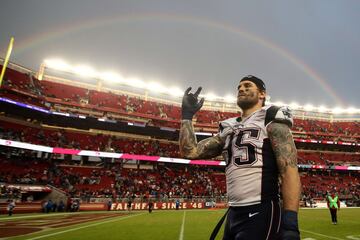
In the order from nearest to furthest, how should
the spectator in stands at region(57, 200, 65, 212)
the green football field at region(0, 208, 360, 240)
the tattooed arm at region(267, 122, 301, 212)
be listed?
1. the tattooed arm at region(267, 122, 301, 212)
2. the green football field at region(0, 208, 360, 240)
3. the spectator in stands at region(57, 200, 65, 212)

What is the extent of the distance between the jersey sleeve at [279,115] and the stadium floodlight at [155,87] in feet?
182

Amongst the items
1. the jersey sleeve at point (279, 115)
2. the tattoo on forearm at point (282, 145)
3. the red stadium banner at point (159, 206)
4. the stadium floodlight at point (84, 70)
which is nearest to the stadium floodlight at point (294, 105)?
the red stadium banner at point (159, 206)

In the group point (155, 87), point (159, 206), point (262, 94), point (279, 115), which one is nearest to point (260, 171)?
point (279, 115)

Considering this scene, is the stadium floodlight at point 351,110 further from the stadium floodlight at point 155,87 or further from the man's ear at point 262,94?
the man's ear at point 262,94

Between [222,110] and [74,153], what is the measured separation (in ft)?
123

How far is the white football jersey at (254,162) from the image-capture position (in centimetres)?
245

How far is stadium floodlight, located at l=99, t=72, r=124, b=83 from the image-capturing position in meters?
54.5

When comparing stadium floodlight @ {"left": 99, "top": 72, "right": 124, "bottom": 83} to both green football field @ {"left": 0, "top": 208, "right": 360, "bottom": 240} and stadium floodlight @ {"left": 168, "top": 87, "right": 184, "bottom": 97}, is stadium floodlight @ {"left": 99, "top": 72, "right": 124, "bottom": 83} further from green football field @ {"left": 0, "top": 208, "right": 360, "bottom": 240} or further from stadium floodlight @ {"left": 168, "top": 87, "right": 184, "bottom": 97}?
green football field @ {"left": 0, "top": 208, "right": 360, "bottom": 240}

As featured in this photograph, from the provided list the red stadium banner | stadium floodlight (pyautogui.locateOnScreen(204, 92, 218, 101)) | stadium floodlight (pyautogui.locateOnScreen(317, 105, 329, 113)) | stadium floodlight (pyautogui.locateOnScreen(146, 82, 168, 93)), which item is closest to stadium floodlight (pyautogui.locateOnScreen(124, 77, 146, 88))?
stadium floodlight (pyautogui.locateOnScreen(146, 82, 168, 93))

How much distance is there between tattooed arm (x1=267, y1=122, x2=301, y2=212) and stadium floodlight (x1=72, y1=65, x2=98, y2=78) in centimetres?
5469

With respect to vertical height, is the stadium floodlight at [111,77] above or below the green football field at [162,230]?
above

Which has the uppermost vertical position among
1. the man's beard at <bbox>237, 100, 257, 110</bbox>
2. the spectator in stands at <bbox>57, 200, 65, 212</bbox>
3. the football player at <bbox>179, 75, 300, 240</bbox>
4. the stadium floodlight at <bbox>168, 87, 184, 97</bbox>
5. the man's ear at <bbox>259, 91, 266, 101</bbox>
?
the stadium floodlight at <bbox>168, 87, 184, 97</bbox>

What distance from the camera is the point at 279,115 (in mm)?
2566

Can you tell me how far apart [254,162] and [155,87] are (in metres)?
56.0
